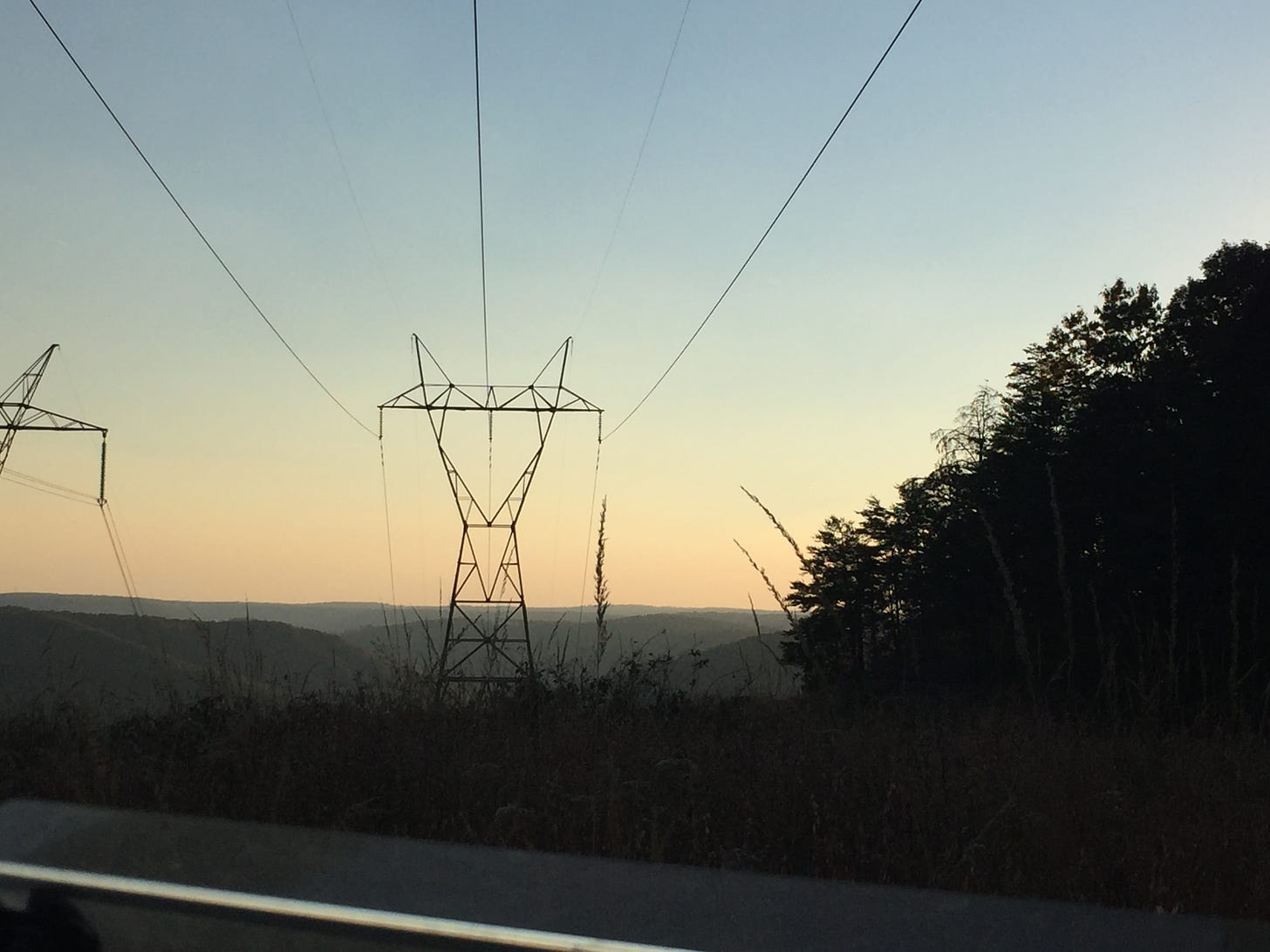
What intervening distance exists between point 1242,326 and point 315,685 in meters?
26.3

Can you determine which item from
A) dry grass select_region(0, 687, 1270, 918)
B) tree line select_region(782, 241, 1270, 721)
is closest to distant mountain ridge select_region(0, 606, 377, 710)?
dry grass select_region(0, 687, 1270, 918)

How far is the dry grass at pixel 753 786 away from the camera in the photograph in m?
3.99

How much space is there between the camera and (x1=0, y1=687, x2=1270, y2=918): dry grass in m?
3.99

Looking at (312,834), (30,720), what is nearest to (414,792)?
(312,834)

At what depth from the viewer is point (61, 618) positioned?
10556 centimetres

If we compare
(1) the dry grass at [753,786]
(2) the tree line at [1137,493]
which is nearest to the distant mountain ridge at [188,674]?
(1) the dry grass at [753,786]

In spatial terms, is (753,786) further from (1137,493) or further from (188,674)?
(1137,493)

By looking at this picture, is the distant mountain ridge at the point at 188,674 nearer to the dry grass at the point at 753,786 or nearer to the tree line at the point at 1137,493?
the dry grass at the point at 753,786

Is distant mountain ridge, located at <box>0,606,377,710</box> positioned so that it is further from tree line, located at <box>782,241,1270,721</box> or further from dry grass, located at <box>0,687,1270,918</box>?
tree line, located at <box>782,241,1270,721</box>


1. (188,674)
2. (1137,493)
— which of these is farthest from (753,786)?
(1137,493)

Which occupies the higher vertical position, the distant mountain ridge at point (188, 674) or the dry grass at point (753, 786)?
the distant mountain ridge at point (188, 674)

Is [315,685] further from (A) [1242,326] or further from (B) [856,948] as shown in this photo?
(A) [1242,326]

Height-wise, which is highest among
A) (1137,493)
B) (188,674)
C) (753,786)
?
(1137,493)

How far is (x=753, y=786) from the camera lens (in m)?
4.79
